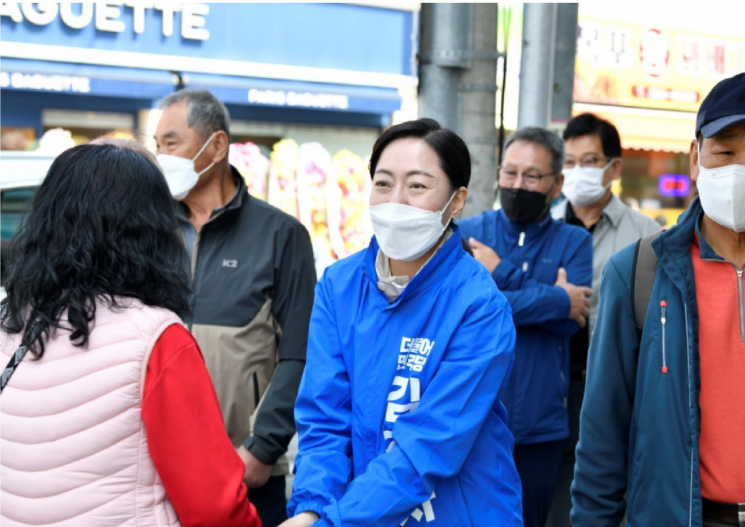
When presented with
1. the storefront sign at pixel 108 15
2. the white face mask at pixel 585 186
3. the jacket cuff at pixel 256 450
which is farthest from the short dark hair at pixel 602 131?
the storefront sign at pixel 108 15

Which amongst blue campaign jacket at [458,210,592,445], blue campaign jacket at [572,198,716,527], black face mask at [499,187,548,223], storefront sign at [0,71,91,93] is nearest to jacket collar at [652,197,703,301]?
blue campaign jacket at [572,198,716,527]

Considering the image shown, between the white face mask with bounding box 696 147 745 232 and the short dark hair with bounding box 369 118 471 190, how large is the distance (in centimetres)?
70

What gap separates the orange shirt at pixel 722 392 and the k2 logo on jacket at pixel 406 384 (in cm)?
75

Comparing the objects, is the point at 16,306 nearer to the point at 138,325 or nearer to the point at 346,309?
the point at 138,325

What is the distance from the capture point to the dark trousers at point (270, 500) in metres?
3.32

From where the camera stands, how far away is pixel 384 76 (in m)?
11.5

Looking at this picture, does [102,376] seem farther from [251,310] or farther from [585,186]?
[585,186]

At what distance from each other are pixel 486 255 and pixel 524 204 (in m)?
0.32

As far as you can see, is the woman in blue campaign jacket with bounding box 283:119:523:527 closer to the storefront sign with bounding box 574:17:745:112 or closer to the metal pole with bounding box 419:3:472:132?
the metal pole with bounding box 419:3:472:132

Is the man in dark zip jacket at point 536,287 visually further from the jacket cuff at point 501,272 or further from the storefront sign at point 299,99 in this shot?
the storefront sign at point 299,99

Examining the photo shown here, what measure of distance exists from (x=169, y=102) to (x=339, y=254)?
7.89m

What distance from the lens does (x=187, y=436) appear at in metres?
1.98

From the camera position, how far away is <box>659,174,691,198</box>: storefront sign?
15320mm

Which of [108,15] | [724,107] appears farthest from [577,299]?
[108,15]
